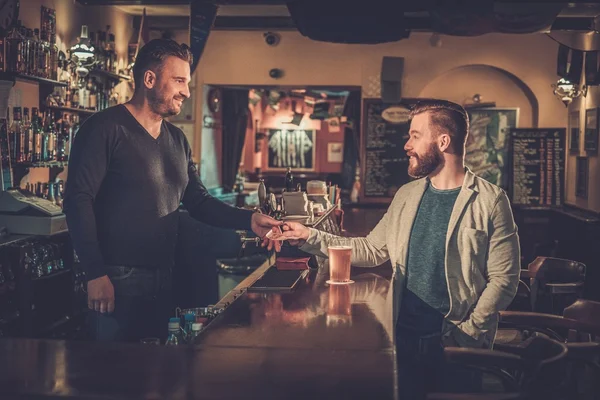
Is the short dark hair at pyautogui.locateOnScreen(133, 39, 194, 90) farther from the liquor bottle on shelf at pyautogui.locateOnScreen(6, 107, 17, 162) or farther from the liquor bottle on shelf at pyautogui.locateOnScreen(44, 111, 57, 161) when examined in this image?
the liquor bottle on shelf at pyautogui.locateOnScreen(44, 111, 57, 161)

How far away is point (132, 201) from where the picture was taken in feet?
10.6

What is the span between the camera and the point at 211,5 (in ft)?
26.5

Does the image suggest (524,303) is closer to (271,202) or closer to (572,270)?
(572,270)

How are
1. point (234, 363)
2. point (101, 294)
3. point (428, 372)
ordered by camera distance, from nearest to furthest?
point (234, 363), point (101, 294), point (428, 372)

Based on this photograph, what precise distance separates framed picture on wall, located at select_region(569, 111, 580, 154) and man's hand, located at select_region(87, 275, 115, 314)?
7.97m

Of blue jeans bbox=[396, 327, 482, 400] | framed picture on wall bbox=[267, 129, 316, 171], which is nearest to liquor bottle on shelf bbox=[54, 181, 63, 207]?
blue jeans bbox=[396, 327, 482, 400]

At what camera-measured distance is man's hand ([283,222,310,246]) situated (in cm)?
357

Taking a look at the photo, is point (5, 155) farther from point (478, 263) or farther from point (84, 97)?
point (478, 263)

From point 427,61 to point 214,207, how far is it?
7347 millimetres

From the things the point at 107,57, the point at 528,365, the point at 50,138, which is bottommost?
the point at 528,365

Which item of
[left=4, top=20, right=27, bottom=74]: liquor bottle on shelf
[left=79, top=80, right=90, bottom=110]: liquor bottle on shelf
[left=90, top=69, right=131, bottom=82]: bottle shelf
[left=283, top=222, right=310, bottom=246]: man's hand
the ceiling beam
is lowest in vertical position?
[left=283, top=222, right=310, bottom=246]: man's hand

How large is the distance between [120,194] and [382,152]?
786 cm

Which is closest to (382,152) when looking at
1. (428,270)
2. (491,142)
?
(491,142)

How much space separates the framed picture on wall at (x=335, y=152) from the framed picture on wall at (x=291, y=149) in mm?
390
